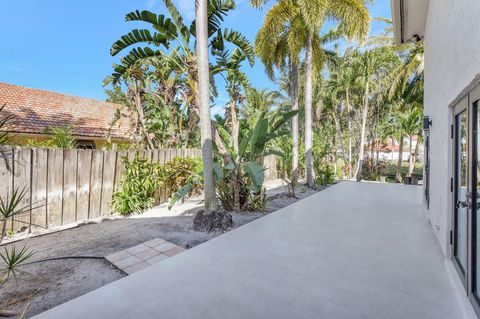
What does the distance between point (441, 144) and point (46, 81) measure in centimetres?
2278

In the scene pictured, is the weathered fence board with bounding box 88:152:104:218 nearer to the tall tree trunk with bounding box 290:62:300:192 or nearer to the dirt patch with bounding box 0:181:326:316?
the dirt patch with bounding box 0:181:326:316

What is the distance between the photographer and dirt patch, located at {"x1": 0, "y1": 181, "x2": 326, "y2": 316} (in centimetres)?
281

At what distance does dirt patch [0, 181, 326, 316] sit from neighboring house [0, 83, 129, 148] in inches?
210

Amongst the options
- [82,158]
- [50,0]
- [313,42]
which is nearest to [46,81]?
[50,0]

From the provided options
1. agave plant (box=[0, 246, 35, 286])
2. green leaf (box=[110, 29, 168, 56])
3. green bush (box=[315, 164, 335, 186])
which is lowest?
agave plant (box=[0, 246, 35, 286])

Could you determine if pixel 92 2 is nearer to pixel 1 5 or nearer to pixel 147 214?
pixel 1 5

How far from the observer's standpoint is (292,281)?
3.05m

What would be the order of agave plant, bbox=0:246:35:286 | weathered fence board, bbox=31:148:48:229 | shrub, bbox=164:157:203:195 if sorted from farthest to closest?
shrub, bbox=164:157:203:195 < weathered fence board, bbox=31:148:48:229 < agave plant, bbox=0:246:35:286

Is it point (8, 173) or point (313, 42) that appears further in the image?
point (313, 42)

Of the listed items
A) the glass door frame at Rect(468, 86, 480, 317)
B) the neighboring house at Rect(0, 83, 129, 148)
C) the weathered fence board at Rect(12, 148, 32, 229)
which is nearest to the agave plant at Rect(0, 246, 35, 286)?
the weathered fence board at Rect(12, 148, 32, 229)

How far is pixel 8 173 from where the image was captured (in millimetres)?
4637

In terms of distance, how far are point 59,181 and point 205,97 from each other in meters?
3.70

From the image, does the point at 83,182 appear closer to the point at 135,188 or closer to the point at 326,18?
the point at 135,188

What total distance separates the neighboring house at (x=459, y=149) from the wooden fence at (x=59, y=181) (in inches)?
247
